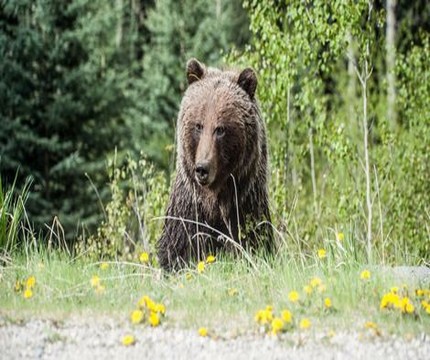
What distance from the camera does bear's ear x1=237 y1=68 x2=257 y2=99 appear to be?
24.5 ft

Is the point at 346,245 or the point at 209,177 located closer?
the point at 209,177

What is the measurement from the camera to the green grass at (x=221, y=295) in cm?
524

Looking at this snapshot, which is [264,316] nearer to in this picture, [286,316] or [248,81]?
[286,316]

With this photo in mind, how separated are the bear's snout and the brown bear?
0.06 meters

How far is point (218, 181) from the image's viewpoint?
7195 mm

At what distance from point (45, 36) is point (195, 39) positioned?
615cm

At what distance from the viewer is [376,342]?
484 cm

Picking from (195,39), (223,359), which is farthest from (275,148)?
(195,39)

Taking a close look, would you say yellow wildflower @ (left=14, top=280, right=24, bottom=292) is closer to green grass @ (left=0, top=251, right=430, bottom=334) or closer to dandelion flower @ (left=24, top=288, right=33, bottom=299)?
green grass @ (left=0, top=251, right=430, bottom=334)

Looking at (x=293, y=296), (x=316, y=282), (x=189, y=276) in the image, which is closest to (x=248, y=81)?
(x=189, y=276)

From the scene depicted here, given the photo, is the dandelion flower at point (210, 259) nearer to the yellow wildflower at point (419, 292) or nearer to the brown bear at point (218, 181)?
the brown bear at point (218, 181)

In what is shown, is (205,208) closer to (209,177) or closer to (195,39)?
(209,177)

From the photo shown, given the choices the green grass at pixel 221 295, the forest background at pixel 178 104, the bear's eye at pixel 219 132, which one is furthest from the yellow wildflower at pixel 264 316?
the bear's eye at pixel 219 132

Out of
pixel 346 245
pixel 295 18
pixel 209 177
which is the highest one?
pixel 295 18
